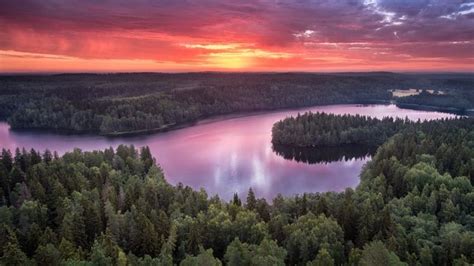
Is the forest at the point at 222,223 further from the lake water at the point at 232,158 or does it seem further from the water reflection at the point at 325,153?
the water reflection at the point at 325,153

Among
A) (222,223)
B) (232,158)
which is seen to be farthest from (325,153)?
(222,223)

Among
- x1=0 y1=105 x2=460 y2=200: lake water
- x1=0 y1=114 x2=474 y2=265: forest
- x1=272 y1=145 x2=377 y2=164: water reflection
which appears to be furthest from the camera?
x1=272 y1=145 x2=377 y2=164: water reflection

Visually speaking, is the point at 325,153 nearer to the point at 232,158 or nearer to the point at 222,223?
the point at 232,158

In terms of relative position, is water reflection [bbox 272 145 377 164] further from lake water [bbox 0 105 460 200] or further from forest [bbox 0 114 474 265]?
forest [bbox 0 114 474 265]

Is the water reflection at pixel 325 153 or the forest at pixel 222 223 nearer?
the forest at pixel 222 223

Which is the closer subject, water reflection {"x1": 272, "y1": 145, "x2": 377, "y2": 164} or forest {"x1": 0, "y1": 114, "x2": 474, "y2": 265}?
forest {"x1": 0, "y1": 114, "x2": 474, "y2": 265}

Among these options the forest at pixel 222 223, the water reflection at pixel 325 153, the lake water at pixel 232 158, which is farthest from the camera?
the water reflection at pixel 325 153

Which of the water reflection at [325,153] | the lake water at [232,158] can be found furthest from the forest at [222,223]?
the water reflection at [325,153]

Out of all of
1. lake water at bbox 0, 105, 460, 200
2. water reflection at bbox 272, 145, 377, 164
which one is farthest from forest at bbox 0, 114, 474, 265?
water reflection at bbox 272, 145, 377, 164
